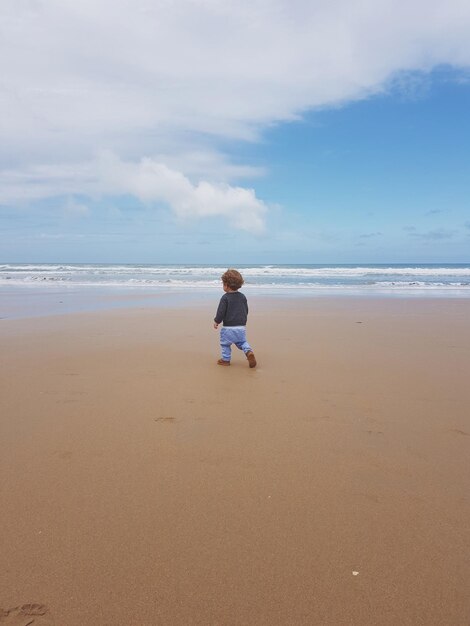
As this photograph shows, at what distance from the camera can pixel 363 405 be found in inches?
162

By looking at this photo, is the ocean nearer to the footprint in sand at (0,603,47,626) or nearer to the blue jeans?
the blue jeans

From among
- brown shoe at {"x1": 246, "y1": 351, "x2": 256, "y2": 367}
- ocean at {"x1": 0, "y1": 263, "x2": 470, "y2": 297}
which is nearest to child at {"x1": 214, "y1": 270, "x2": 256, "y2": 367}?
brown shoe at {"x1": 246, "y1": 351, "x2": 256, "y2": 367}

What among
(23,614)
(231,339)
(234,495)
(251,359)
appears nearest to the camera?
(23,614)

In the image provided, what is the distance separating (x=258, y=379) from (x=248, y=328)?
12.9ft

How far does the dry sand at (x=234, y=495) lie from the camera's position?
70.5 inches

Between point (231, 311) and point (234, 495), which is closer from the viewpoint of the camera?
point (234, 495)

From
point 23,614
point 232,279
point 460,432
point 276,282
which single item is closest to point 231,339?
point 232,279

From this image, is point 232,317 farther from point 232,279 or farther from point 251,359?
point 251,359

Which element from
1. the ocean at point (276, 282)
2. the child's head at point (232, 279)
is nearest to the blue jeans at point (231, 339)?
the child's head at point (232, 279)

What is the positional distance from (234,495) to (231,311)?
3560 millimetres

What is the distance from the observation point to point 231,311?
590 centimetres

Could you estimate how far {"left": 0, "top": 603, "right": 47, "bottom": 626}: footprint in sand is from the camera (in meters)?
1.67

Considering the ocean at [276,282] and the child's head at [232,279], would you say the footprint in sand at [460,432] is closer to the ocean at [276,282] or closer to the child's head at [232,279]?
the child's head at [232,279]

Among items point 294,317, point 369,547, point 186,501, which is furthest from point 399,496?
point 294,317
